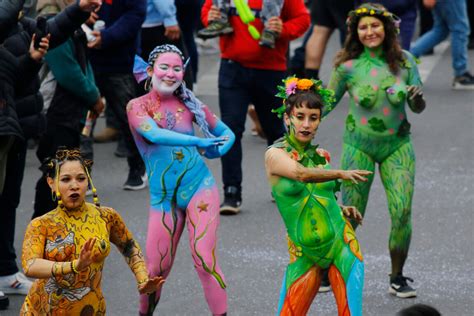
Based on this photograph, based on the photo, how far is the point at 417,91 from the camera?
7.95 metres

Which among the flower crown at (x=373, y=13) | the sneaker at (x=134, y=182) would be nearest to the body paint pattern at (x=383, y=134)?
the flower crown at (x=373, y=13)

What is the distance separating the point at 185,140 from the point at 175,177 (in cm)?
30

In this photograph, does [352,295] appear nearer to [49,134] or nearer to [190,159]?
[190,159]

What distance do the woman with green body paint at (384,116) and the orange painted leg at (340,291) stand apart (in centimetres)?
160

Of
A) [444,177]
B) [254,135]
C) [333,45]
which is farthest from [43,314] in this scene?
[333,45]

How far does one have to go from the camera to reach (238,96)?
9.98 metres

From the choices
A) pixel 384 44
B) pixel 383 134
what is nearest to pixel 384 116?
pixel 383 134

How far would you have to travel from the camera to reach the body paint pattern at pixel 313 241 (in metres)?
6.47

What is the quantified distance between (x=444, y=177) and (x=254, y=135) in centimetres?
235

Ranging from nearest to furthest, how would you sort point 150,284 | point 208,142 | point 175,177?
point 150,284, point 208,142, point 175,177

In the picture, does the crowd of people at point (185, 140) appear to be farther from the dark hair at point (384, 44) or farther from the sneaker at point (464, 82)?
the sneaker at point (464, 82)

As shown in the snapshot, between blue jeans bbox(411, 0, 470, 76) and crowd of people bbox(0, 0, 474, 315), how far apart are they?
3777mm

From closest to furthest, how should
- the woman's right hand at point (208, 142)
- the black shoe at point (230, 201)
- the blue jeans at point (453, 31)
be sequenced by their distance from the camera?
the woman's right hand at point (208, 142), the black shoe at point (230, 201), the blue jeans at point (453, 31)

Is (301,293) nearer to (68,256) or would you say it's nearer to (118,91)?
(68,256)
